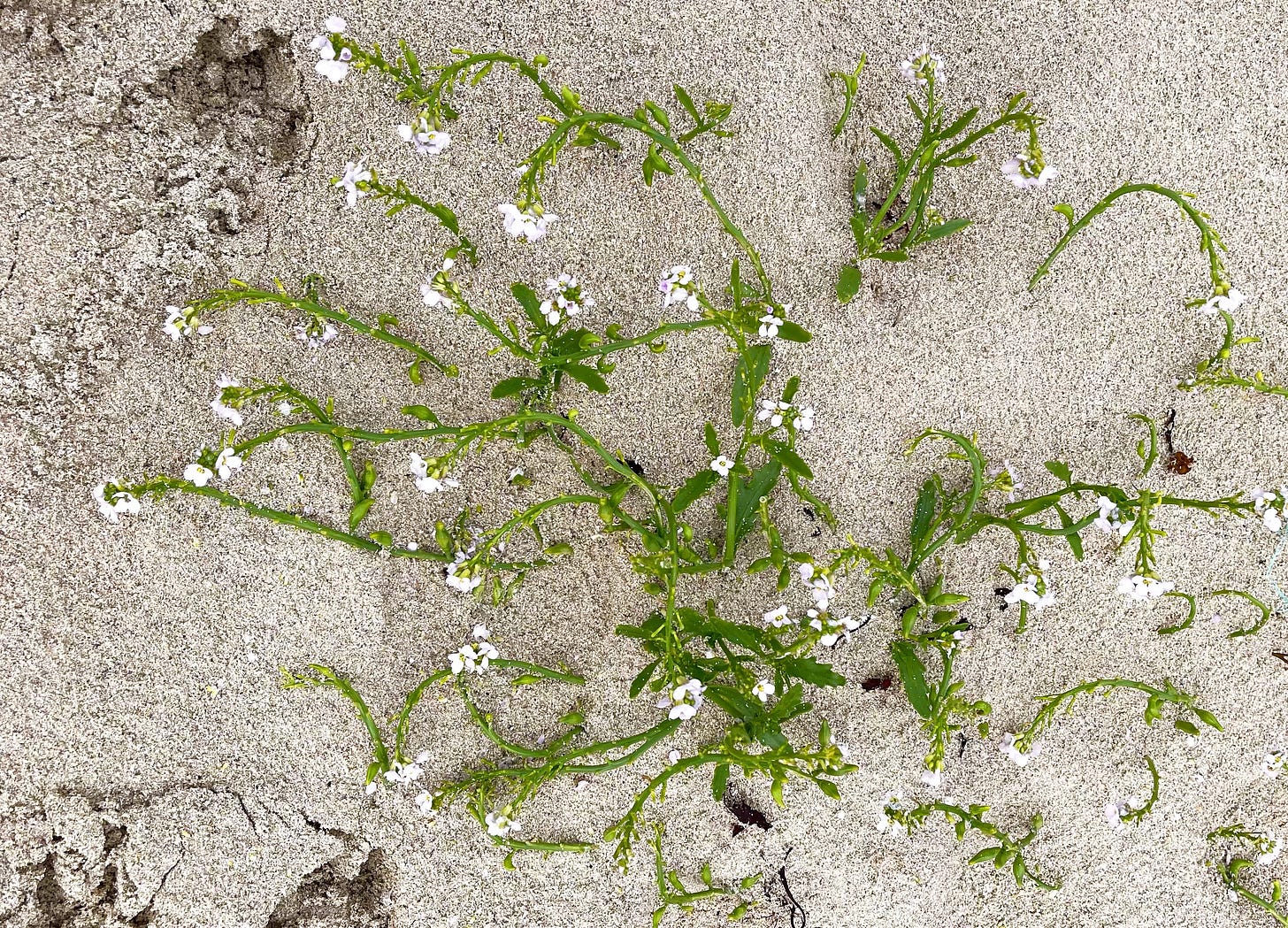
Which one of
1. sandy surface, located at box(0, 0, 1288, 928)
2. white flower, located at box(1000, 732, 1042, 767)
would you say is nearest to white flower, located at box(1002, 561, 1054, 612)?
sandy surface, located at box(0, 0, 1288, 928)

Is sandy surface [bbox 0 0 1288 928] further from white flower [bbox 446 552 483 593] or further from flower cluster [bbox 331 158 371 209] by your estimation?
white flower [bbox 446 552 483 593]

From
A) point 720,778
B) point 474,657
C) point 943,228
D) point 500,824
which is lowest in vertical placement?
point 500,824

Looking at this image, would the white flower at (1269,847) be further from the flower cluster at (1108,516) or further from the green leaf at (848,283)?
the green leaf at (848,283)

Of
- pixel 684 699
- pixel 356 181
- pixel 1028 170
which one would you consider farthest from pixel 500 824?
pixel 1028 170

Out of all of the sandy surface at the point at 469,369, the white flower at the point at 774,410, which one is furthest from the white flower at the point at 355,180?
the white flower at the point at 774,410

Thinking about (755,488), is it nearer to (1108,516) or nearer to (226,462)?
(1108,516)

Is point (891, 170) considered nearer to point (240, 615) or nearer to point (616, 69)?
point (616, 69)
